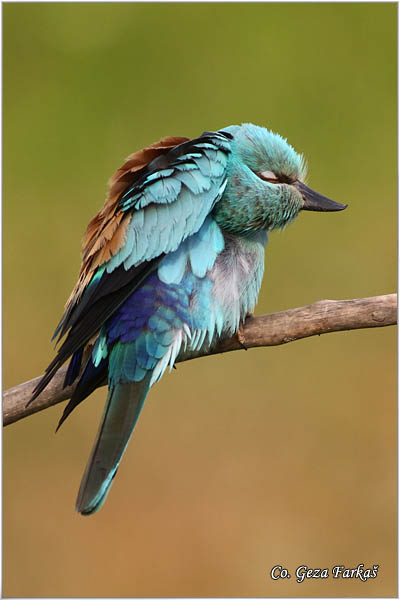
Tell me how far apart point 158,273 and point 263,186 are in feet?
1.37

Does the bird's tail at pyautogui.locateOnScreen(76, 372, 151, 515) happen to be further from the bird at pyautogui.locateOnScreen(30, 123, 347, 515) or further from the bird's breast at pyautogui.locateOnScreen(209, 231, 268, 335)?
the bird's breast at pyautogui.locateOnScreen(209, 231, 268, 335)

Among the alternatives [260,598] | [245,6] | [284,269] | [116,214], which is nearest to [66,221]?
[284,269]

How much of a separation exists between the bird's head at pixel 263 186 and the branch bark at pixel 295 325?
0.29m

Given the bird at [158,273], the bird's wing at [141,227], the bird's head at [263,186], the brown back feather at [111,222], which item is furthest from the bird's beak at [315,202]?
the brown back feather at [111,222]

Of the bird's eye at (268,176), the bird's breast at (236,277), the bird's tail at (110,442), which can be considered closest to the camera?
the bird's tail at (110,442)

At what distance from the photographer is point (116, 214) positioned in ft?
6.47

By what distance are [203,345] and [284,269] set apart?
4.54 ft

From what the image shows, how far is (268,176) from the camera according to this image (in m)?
2.13

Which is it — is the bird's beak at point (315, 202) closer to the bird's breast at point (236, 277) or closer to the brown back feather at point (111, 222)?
the bird's breast at point (236, 277)

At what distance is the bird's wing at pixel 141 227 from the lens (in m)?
1.87

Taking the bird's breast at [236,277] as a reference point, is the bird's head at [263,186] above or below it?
above

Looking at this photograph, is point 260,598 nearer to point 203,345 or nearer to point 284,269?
point 203,345

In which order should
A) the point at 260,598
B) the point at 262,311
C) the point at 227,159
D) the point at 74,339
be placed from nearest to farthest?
1. the point at 74,339
2. the point at 227,159
3. the point at 260,598
4. the point at 262,311

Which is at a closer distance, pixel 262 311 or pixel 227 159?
pixel 227 159
